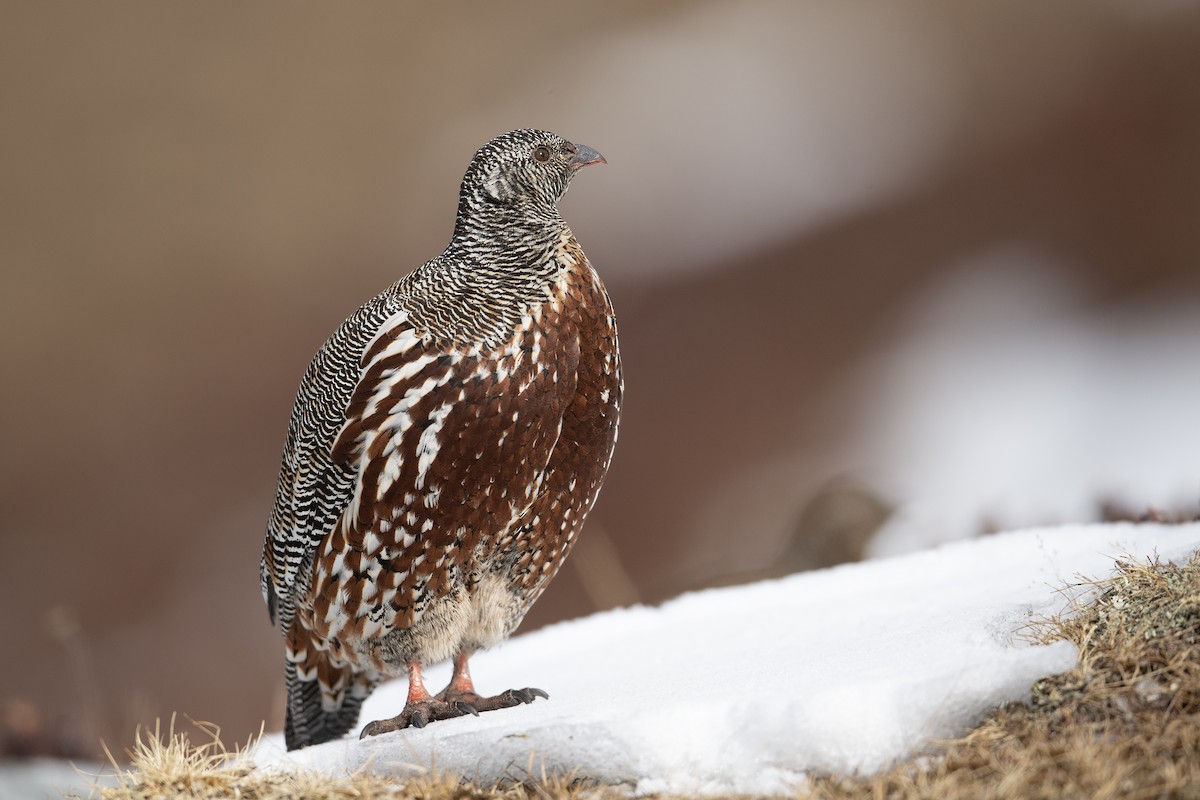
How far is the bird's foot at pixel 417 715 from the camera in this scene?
4.20 metres

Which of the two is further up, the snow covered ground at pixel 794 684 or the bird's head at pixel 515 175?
the bird's head at pixel 515 175

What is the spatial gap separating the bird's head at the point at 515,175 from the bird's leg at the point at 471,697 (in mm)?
1830

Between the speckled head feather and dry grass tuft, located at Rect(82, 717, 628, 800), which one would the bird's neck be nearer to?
the speckled head feather

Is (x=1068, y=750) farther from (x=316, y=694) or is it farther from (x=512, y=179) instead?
(x=316, y=694)

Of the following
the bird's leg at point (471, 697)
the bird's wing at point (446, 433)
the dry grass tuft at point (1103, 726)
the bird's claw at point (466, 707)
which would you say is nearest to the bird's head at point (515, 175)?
the bird's wing at point (446, 433)

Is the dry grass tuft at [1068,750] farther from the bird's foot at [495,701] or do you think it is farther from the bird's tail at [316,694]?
the bird's tail at [316,694]

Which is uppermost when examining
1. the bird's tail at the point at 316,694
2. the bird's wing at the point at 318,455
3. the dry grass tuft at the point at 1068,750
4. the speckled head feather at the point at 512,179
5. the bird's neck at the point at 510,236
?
the speckled head feather at the point at 512,179

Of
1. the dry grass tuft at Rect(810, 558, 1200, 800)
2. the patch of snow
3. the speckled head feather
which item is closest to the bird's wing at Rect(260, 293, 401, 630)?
the speckled head feather

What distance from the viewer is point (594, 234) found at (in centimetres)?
995

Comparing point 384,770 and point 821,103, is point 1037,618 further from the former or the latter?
point 821,103

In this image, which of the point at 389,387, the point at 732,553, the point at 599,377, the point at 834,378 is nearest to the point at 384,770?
the point at 389,387

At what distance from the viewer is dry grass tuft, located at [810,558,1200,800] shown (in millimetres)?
2709

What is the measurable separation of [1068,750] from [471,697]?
236 cm

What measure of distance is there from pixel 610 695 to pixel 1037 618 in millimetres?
1511
